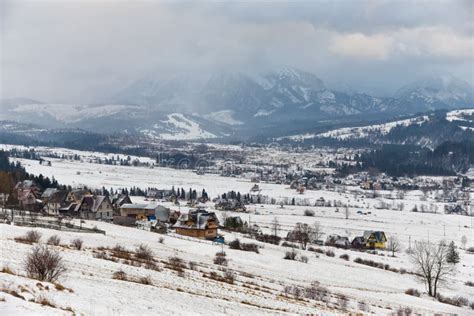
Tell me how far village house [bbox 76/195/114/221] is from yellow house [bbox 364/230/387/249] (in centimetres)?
4255

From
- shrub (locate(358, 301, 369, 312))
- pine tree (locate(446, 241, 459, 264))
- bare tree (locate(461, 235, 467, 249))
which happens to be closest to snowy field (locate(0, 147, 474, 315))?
shrub (locate(358, 301, 369, 312))

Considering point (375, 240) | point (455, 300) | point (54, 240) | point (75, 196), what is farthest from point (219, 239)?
point (375, 240)

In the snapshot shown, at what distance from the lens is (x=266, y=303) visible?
24422mm

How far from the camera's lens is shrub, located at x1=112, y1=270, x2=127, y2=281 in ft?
79.8

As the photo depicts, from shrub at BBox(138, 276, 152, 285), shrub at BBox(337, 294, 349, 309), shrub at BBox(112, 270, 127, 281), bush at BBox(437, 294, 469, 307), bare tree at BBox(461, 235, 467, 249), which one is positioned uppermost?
shrub at BBox(112, 270, 127, 281)

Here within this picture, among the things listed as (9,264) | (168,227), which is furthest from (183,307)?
(168,227)

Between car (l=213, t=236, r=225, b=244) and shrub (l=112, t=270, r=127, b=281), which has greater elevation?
shrub (l=112, t=270, r=127, b=281)

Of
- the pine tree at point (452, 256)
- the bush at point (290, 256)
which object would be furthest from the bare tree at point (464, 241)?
the bush at point (290, 256)

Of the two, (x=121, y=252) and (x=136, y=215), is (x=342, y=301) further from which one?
(x=136, y=215)

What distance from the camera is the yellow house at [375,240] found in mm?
86331

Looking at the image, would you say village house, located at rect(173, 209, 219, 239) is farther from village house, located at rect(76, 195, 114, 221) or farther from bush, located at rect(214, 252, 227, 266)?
bush, located at rect(214, 252, 227, 266)

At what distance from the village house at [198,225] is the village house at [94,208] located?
12.5 m

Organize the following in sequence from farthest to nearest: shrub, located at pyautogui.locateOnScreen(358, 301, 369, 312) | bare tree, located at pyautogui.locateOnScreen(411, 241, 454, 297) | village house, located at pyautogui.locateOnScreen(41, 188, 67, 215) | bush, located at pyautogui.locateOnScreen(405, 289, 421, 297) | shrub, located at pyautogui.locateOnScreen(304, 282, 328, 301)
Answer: village house, located at pyautogui.locateOnScreen(41, 188, 67, 215) < bare tree, located at pyautogui.locateOnScreen(411, 241, 454, 297) < bush, located at pyautogui.locateOnScreen(405, 289, 421, 297) < shrub, located at pyautogui.locateOnScreen(304, 282, 328, 301) < shrub, located at pyautogui.locateOnScreen(358, 301, 369, 312)

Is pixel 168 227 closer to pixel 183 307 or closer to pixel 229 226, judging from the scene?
pixel 229 226
